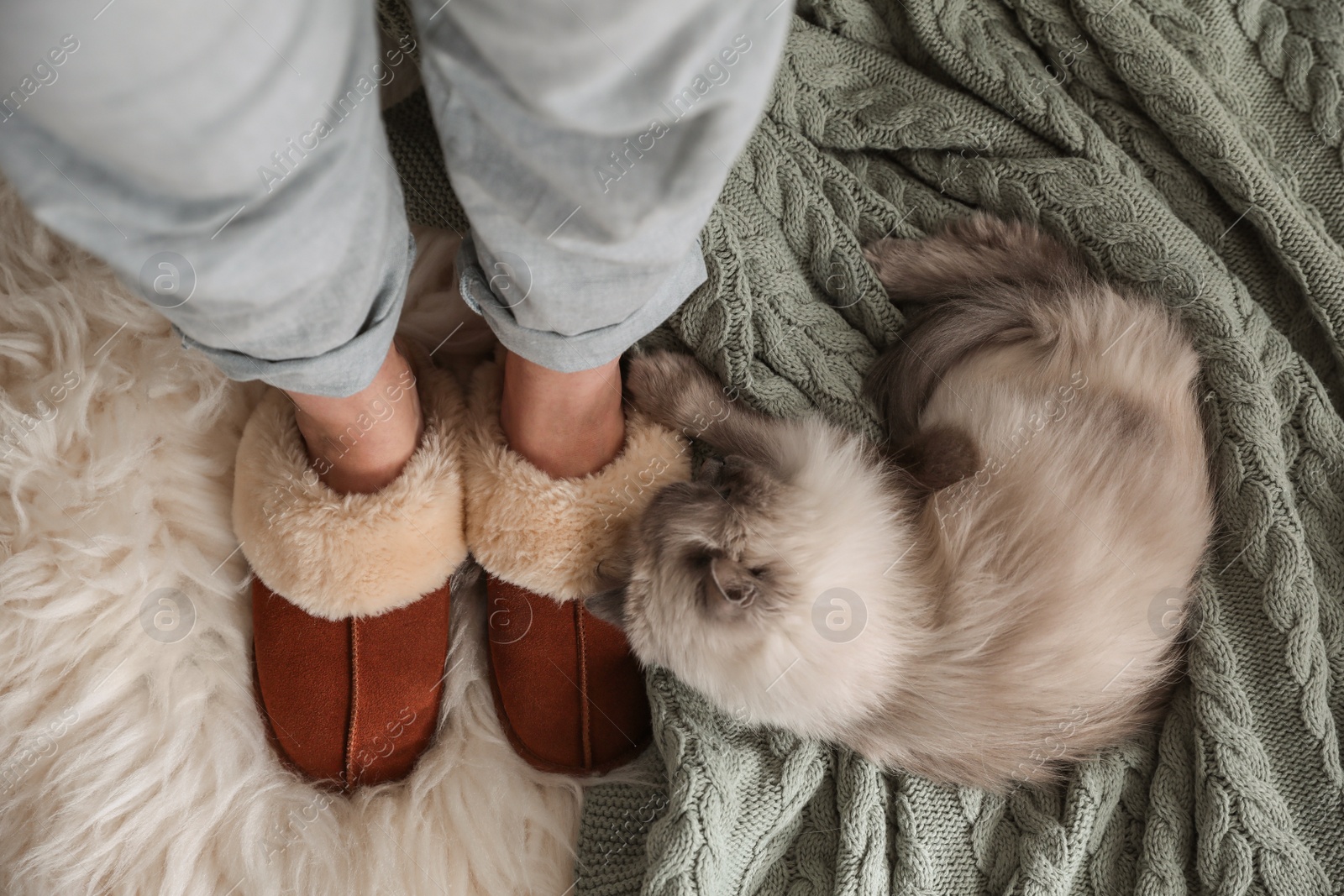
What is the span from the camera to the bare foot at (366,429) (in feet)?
2.92

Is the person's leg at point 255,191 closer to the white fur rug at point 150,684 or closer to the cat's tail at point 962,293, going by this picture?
the white fur rug at point 150,684

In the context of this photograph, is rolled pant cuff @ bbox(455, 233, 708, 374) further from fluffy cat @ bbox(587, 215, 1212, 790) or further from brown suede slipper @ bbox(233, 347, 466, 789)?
fluffy cat @ bbox(587, 215, 1212, 790)

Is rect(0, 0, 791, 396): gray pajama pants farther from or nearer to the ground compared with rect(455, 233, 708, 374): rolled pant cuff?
farther from the ground

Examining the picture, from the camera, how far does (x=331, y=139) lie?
573 millimetres

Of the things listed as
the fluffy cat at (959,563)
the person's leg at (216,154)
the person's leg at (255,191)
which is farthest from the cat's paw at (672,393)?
the person's leg at (216,154)

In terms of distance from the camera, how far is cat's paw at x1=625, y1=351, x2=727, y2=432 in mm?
1173

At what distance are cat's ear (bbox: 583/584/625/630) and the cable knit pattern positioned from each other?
0.38 ft

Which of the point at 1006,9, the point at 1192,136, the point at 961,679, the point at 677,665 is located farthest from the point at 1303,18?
the point at 677,665

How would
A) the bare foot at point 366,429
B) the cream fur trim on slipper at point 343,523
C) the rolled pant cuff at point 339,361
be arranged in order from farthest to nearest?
1. the cream fur trim on slipper at point 343,523
2. the bare foot at point 366,429
3. the rolled pant cuff at point 339,361

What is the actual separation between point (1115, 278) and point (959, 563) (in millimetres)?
498

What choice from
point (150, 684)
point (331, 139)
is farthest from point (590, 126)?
point (150, 684)

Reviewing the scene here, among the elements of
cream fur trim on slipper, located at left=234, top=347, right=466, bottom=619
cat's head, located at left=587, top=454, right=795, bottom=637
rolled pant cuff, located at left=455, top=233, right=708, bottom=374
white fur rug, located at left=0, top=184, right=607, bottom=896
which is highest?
rolled pant cuff, located at left=455, top=233, right=708, bottom=374

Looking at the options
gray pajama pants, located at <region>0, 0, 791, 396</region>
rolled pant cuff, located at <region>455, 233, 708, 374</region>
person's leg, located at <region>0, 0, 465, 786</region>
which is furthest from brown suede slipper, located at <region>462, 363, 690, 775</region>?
gray pajama pants, located at <region>0, 0, 791, 396</region>

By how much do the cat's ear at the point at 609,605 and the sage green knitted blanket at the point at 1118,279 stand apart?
4.6 inches
